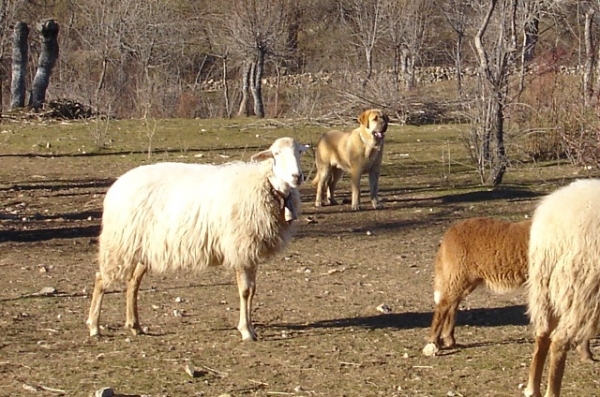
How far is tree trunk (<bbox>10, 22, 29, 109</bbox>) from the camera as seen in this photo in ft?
99.4

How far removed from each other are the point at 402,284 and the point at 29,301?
373 cm

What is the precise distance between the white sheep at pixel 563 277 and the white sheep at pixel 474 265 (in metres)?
0.73

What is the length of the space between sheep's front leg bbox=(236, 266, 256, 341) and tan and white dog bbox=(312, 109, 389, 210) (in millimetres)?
6760

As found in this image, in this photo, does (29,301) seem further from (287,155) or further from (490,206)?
(490,206)

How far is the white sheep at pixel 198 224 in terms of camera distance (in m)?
8.68

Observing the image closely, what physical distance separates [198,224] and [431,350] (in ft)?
7.22

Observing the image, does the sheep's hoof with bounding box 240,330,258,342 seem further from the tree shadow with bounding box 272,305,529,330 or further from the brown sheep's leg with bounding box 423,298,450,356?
the brown sheep's leg with bounding box 423,298,450,356

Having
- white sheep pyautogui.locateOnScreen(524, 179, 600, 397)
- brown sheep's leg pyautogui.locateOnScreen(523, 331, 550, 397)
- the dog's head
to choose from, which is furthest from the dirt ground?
the dog's head

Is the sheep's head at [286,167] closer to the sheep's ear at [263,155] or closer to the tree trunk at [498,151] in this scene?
the sheep's ear at [263,155]

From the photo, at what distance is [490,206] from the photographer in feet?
51.0

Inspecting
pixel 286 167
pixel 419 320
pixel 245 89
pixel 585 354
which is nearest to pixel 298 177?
pixel 286 167

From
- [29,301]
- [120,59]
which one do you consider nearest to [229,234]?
[29,301]

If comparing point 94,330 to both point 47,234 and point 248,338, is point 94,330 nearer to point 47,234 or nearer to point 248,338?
point 248,338

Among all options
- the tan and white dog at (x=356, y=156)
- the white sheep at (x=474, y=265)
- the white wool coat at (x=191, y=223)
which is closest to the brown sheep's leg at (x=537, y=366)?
the white sheep at (x=474, y=265)
